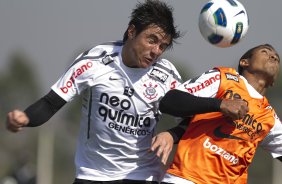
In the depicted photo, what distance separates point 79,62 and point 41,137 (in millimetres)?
9471

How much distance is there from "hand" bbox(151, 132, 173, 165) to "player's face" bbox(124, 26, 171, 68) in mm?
669

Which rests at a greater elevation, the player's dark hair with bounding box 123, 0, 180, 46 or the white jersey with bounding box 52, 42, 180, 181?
the player's dark hair with bounding box 123, 0, 180, 46

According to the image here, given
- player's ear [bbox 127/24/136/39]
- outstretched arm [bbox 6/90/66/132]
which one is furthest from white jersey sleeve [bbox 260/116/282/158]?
outstretched arm [bbox 6/90/66/132]

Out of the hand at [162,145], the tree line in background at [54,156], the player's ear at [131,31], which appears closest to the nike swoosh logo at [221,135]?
the hand at [162,145]

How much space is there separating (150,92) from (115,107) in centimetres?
32

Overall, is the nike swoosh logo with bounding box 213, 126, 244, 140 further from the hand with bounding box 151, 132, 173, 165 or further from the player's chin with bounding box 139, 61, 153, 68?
the player's chin with bounding box 139, 61, 153, 68

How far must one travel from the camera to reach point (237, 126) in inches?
286

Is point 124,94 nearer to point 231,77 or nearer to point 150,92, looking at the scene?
point 150,92

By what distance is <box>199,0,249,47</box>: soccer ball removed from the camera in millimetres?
7633

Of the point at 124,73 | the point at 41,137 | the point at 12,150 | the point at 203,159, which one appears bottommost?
the point at 12,150

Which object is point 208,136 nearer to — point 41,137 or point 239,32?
point 239,32

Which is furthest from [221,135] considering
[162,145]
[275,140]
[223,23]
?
[223,23]

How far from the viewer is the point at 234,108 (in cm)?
693

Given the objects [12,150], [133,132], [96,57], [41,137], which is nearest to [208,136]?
[133,132]
